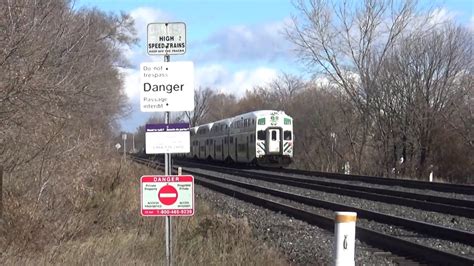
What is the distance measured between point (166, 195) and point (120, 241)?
2176 millimetres

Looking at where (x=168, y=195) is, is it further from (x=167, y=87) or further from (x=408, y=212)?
(x=408, y=212)

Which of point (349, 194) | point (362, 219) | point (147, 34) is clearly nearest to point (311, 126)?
point (349, 194)

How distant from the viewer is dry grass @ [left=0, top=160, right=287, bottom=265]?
7273 mm

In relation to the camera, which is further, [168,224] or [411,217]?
[411,217]

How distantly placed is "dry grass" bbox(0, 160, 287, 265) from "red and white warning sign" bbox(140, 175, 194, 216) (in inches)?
38.5

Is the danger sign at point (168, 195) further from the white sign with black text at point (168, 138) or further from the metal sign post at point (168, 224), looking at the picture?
the white sign with black text at point (168, 138)

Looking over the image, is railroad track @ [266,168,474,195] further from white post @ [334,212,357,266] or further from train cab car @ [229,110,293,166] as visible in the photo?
white post @ [334,212,357,266]

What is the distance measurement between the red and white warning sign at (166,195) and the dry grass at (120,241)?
0.98 m

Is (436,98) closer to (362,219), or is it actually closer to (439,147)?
(439,147)

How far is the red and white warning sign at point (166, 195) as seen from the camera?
264 inches

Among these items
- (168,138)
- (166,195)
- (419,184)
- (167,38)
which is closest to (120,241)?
(166,195)

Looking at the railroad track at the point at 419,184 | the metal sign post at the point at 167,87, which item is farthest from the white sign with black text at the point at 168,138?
the railroad track at the point at 419,184

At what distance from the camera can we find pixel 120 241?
338 inches

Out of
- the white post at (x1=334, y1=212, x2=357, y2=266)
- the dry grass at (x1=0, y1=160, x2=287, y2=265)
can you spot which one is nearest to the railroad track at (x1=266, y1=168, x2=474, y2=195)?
the dry grass at (x1=0, y1=160, x2=287, y2=265)
